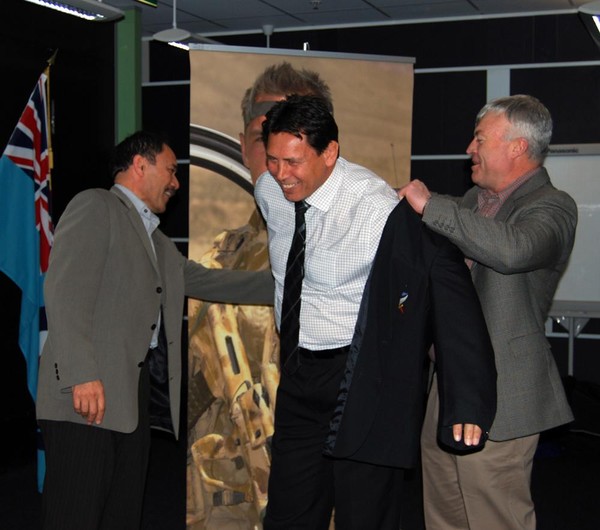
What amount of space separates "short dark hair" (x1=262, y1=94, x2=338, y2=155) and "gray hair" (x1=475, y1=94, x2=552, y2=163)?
53 cm

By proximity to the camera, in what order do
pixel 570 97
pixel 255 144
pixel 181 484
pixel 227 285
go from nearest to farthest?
pixel 227 285, pixel 255 144, pixel 181 484, pixel 570 97

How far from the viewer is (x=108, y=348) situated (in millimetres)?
2602

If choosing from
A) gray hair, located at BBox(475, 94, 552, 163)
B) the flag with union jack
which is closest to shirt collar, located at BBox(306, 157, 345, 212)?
gray hair, located at BBox(475, 94, 552, 163)

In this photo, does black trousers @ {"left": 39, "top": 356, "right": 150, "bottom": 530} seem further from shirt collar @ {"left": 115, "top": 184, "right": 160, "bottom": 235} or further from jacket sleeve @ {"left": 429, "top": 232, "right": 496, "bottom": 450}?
jacket sleeve @ {"left": 429, "top": 232, "right": 496, "bottom": 450}

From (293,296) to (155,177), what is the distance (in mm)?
712

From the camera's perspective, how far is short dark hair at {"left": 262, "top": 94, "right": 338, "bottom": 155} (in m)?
2.31

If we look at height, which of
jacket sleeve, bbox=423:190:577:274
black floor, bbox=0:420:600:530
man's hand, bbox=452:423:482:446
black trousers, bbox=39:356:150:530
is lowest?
black floor, bbox=0:420:600:530

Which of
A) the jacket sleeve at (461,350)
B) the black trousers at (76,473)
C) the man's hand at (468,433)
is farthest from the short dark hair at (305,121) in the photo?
the black trousers at (76,473)

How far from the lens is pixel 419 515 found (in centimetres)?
418

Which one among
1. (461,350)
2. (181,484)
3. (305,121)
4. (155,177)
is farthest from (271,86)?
(181,484)

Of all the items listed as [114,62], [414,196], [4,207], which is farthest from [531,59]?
[414,196]

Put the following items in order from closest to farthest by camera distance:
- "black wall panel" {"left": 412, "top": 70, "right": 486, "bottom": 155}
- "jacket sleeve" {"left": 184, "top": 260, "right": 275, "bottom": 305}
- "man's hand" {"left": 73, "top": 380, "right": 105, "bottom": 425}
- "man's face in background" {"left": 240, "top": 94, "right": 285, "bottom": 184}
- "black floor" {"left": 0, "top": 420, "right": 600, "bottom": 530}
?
"man's hand" {"left": 73, "top": 380, "right": 105, "bottom": 425} → "jacket sleeve" {"left": 184, "top": 260, "right": 275, "bottom": 305} → "man's face in background" {"left": 240, "top": 94, "right": 285, "bottom": 184} → "black floor" {"left": 0, "top": 420, "right": 600, "bottom": 530} → "black wall panel" {"left": 412, "top": 70, "right": 486, "bottom": 155}

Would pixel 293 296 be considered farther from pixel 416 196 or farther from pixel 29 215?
pixel 29 215

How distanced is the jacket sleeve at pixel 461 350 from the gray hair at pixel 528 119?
50 centimetres
